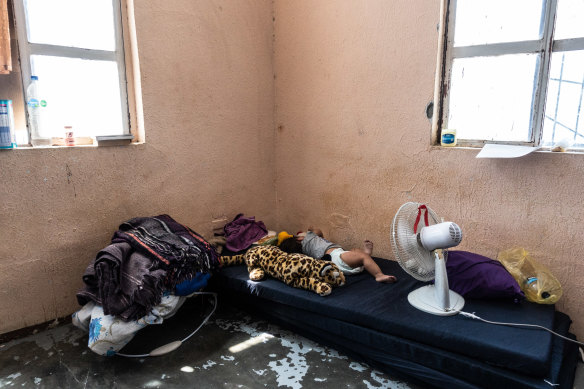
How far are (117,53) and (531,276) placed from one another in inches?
117

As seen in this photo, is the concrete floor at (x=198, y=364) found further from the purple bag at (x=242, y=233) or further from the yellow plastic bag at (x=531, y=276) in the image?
the purple bag at (x=242, y=233)

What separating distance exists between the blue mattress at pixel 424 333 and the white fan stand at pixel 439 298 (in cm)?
4

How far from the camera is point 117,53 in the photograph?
8.68 feet

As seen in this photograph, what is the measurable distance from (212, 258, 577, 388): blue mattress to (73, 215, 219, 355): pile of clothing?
1.27 feet

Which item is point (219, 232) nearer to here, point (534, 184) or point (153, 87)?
point (153, 87)

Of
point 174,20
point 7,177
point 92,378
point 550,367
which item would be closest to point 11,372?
point 92,378

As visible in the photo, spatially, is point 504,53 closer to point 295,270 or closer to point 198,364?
point 295,270

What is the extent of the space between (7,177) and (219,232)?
1466mm

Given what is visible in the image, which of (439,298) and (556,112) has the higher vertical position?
(556,112)

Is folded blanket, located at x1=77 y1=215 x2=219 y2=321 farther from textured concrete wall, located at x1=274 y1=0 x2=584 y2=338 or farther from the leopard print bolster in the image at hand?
textured concrete wall, located at x1=274 y1=0 x2=584 y2=338

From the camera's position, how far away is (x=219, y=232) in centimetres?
319

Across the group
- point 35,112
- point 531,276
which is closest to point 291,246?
point 531,276

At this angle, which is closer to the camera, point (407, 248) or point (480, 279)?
point (407, 248)

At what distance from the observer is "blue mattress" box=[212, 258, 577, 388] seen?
65.2 inches
